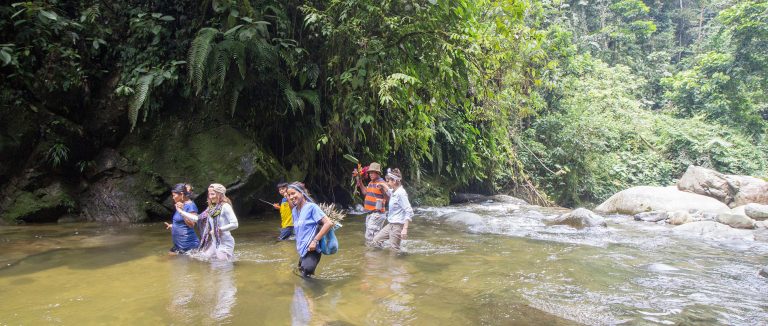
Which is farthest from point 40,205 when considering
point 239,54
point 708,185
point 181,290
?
Result: point 708,185

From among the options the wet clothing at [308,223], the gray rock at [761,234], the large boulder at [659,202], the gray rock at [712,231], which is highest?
the wet clothing at [308,223]

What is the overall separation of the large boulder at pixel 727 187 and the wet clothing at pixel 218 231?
1518 cm

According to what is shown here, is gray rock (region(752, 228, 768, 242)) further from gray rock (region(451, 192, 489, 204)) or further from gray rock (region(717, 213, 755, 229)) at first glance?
gray rock (region(451, 192, 489, 204))

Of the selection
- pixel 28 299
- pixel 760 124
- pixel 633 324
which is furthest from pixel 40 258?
pixel 760 124

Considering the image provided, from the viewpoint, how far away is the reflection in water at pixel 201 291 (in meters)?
4.04

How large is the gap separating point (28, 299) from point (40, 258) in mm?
1971

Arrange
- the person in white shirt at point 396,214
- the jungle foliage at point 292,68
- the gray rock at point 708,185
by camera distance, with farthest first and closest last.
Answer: the gray rock at point 708,185 < the jungle foliage at point 292,68 < the person in white shirt at point 396,214

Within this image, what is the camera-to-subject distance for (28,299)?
4.33 metres

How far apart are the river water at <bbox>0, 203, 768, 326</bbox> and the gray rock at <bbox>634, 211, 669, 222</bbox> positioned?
390cm

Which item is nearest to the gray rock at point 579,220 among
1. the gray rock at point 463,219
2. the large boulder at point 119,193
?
the gray rock at point 463,219

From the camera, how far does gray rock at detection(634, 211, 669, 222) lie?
1284 centimetres

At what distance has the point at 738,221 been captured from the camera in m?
11.0

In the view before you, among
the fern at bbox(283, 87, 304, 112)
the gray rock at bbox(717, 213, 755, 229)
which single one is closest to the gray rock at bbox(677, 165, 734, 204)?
the gray rock at bbox(717, 213, 755, 229)

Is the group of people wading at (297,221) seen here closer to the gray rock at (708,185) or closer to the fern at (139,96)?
the fern at (139,96)
